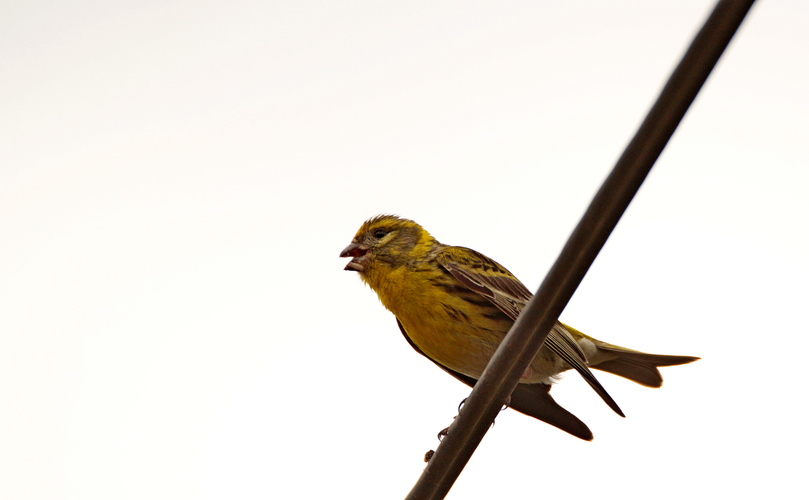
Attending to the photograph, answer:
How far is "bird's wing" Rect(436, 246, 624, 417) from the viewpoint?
13.9ft

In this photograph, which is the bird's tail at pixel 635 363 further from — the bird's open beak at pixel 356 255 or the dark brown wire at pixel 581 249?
the dark brown wire at pixel 581 249

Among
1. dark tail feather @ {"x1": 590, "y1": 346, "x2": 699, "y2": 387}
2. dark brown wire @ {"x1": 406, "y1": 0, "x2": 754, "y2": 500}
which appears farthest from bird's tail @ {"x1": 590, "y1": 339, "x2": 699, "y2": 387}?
dark brown wire @ {"x1": 406, "y1": 0, "x2": 754, "y2": 500}

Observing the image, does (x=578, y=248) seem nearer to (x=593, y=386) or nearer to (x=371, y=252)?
(x=593, y=386)

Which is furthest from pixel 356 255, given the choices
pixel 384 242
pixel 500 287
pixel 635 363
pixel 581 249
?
pixel 581 249

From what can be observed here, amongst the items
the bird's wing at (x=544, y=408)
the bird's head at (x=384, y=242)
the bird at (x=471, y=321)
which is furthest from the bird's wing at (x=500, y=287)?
the bird's wing at (x=544, y=408)

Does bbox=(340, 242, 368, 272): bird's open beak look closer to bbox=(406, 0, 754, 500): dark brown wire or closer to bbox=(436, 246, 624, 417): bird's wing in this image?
bbox=(436, 246, 624, 417): bird's wing

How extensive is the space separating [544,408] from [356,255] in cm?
152

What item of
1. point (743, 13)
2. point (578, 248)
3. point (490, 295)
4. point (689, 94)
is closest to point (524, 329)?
point (578, 248)

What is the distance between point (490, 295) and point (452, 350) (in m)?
0.38

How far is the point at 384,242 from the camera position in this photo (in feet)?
16.7

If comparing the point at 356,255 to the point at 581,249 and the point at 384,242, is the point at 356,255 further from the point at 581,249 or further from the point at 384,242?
the point at 581,249

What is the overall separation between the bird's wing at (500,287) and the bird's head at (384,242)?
248 millimetres

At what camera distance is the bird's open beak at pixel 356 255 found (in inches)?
195

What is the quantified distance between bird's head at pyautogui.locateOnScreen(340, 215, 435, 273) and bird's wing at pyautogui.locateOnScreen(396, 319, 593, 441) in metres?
0.42
